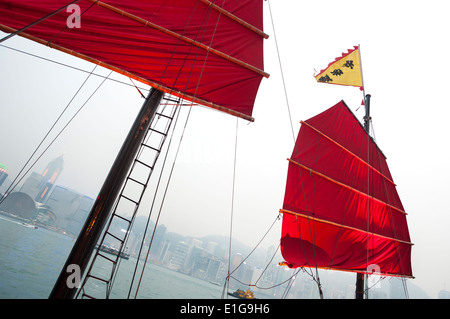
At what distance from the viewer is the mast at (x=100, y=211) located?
275 cm

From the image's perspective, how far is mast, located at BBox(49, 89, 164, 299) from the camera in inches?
108

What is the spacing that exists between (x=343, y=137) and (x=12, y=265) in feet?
111

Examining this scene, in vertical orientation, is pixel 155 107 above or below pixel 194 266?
above

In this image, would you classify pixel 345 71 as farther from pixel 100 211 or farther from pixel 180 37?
pixel 100 211

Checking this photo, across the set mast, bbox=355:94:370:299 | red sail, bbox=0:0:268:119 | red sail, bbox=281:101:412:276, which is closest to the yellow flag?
red sail, bbox=281:101:412:276

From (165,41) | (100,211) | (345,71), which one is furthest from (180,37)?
(345,71)

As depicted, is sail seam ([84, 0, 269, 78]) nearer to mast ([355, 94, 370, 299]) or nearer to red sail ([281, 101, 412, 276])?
red sail ([281, 101, 412, 276])

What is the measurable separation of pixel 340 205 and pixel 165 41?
9533mm

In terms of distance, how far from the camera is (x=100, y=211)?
313 cm

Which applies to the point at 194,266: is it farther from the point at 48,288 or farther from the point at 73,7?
the point at 73,7

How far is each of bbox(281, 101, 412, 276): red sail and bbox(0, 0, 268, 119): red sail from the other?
17.2 feet
